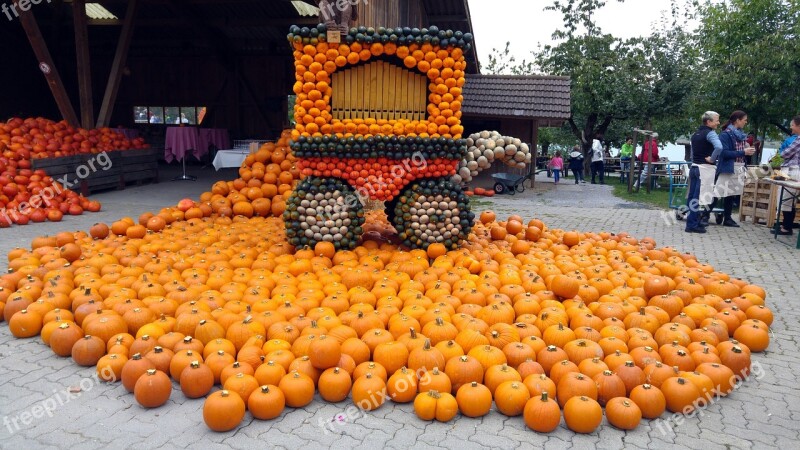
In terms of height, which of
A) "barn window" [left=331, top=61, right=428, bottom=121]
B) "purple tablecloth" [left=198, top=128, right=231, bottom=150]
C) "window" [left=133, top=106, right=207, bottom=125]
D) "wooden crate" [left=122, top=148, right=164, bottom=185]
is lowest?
"wooden crate" [left=122, top=148, right=164, bottom=185]

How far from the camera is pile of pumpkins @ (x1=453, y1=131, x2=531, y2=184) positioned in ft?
24.6

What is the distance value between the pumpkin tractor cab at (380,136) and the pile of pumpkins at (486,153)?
303mm

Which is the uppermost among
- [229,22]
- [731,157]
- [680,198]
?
[229,22]

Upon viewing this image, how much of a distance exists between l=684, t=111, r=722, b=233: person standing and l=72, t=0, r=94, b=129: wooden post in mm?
14329

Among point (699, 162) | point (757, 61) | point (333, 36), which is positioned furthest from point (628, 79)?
point (333, 36)

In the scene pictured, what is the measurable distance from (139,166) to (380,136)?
34.7 feet

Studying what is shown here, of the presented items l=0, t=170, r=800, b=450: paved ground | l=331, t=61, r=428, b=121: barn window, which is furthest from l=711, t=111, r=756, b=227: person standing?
l=0, t=170, r=800, b=450: paved ground

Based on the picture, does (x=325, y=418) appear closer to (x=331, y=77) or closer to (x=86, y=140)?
(x=331, y=77)

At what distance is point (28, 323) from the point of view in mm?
4746

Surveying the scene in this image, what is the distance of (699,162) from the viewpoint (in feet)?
33.9

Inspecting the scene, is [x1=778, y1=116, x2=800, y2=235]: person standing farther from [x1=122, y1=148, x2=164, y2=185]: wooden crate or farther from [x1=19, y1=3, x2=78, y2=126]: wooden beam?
[x1=19, y1=3, x2=78, y2=126]: wooden beam

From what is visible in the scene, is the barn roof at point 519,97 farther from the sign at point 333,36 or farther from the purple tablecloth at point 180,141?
the sign at point 333,36

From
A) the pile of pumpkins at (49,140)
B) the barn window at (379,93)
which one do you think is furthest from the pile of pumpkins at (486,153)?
the pile of pumpkins at (49,140)

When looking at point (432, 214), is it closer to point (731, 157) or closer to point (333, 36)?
point (333, 36)
